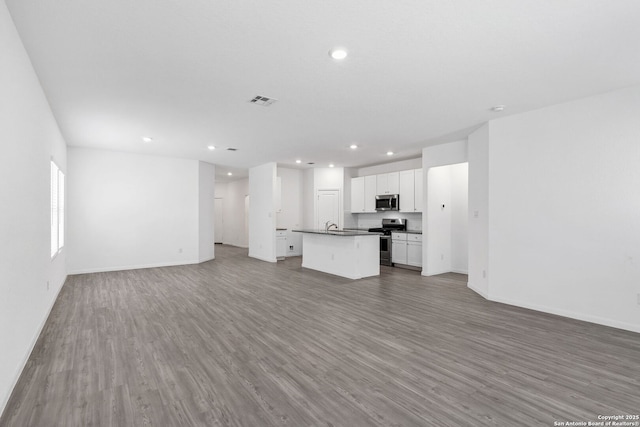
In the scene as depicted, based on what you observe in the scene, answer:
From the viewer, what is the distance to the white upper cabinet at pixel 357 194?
9109 millimetres

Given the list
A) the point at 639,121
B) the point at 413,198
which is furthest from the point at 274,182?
the point at 639,121

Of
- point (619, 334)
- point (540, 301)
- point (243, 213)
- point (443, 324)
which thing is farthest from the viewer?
point (243, 213)

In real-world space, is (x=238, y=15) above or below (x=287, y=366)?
above

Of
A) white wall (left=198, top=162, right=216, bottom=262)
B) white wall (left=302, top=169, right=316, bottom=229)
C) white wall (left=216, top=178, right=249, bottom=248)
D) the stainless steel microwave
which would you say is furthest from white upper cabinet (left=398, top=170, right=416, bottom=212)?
white wall (left=216, top=178, right=249, bottom=248)

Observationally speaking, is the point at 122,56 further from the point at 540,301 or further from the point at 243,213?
the point at 243,213

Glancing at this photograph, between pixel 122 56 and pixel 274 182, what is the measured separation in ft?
18.8

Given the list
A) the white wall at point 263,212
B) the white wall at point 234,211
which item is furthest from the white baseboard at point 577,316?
the white wall at point 234,211

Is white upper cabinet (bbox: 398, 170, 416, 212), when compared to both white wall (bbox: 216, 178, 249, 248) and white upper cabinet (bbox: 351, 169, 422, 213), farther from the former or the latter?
white wall (bbox: 216, 178, 249, 248)

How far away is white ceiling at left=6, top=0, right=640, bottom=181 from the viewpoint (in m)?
2.22

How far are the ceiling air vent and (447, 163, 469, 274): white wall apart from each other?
486 centimetres

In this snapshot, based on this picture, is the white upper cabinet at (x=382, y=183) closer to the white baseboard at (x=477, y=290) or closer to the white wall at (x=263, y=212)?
the white wall at (x=263, y=212)

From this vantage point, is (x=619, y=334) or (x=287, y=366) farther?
(x=619, y=334)

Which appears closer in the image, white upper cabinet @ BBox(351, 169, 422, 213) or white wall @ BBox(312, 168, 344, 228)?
white upper cabinet @ BBox(351, 169, 422, 213)

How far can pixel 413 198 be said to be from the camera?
300 inches
